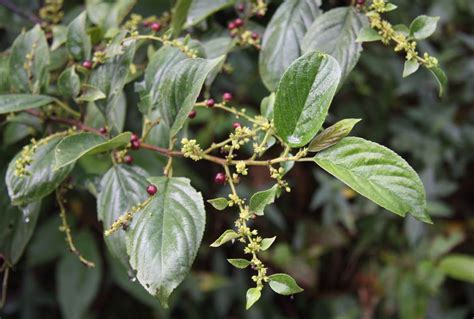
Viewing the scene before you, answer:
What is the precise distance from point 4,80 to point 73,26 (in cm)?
17

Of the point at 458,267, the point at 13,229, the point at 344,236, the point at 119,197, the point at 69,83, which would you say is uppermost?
the point at 69,83

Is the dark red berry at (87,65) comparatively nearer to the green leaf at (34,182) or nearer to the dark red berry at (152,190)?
the green leaf at (34,182)

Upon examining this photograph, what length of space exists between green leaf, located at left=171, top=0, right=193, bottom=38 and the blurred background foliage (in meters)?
0.61

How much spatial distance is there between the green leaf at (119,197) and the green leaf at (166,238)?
0.10 metres

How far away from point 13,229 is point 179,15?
481 millimetres

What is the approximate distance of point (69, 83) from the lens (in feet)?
3.33

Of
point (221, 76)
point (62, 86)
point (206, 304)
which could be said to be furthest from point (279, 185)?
point (206, 304)

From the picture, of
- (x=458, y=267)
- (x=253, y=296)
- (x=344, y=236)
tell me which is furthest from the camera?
(x=344, y=236)

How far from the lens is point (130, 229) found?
823mm

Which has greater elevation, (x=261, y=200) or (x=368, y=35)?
(x=368, y=35)

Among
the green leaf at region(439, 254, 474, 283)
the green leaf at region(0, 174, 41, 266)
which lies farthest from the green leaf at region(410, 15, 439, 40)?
the green leaf at region(439, 254, 474, 283)

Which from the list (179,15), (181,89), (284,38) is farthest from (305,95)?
(179,15)

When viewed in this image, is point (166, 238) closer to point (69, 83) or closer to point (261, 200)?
point (261, 200)

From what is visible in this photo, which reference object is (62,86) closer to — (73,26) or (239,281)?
(73,26)
